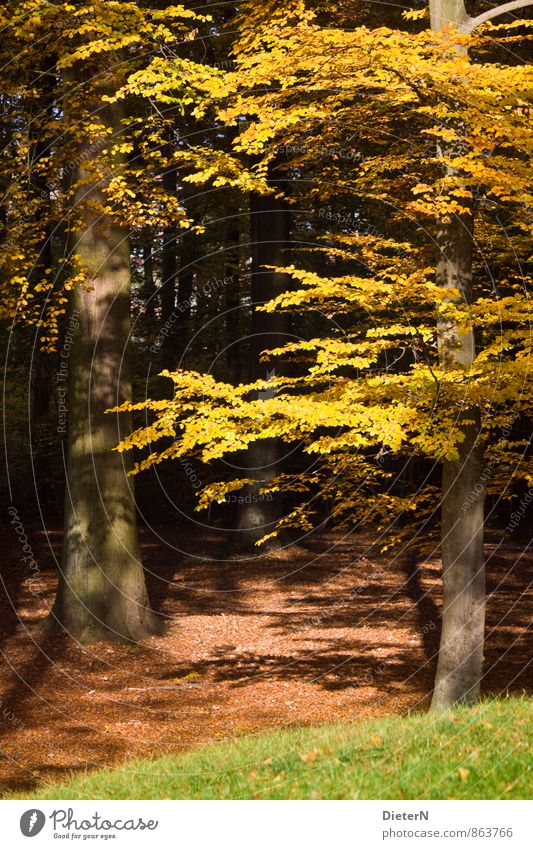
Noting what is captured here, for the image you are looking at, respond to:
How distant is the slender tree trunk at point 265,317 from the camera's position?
58.9ft

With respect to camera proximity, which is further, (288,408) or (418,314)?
(418,314)

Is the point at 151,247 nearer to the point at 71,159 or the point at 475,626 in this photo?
the point at 71,159

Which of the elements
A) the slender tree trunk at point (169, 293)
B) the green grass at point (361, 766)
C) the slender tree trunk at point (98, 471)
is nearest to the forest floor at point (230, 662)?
the slender tree trunk at point (98, 471)

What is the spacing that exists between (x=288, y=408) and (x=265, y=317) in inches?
411

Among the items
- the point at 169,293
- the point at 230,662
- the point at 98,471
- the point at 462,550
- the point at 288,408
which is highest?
the point at 169,293

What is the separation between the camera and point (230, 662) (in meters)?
12.4

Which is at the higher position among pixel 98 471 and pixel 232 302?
pixel 232 302

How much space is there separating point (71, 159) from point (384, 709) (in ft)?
23.3

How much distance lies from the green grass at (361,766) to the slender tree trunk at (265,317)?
9.85 meters

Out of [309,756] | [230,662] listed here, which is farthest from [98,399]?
[309,756]

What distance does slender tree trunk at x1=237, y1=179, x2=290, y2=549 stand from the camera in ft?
58.9

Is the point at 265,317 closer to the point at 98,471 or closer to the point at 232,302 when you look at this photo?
the point at 232,302
